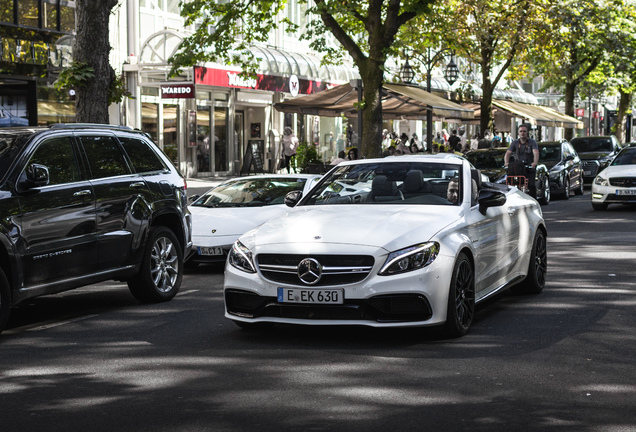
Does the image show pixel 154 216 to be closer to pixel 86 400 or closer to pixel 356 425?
pixel 86 400

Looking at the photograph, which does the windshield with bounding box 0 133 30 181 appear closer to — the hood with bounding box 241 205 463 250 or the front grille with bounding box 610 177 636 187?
the hood with bounding box 241 205 463 250

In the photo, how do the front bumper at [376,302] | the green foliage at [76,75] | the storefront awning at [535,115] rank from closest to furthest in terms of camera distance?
the front bumper at [376,302]
the green foliage at [76,75]
the storefront awning at [535,115]

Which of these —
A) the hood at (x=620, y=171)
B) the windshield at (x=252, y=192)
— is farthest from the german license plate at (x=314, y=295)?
the hood at (x=620, y=171)

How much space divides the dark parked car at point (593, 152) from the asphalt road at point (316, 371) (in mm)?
25260

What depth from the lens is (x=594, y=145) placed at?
36.8 metres

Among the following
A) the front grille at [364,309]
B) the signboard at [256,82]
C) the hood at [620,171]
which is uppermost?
the signboard at [256,82]

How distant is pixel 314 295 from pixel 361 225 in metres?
0.75

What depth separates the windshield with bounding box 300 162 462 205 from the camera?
8.62m

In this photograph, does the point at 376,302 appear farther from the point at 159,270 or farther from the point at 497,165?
the point at 497,165

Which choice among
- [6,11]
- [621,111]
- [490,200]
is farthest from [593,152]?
[621,111]

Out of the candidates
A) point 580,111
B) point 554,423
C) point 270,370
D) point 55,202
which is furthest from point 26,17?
point 580,111

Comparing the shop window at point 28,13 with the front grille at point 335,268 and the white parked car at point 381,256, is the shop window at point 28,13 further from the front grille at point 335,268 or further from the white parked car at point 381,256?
the front grille at point 335,268

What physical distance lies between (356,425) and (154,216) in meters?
5.22

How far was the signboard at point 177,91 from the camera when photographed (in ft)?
99.2
